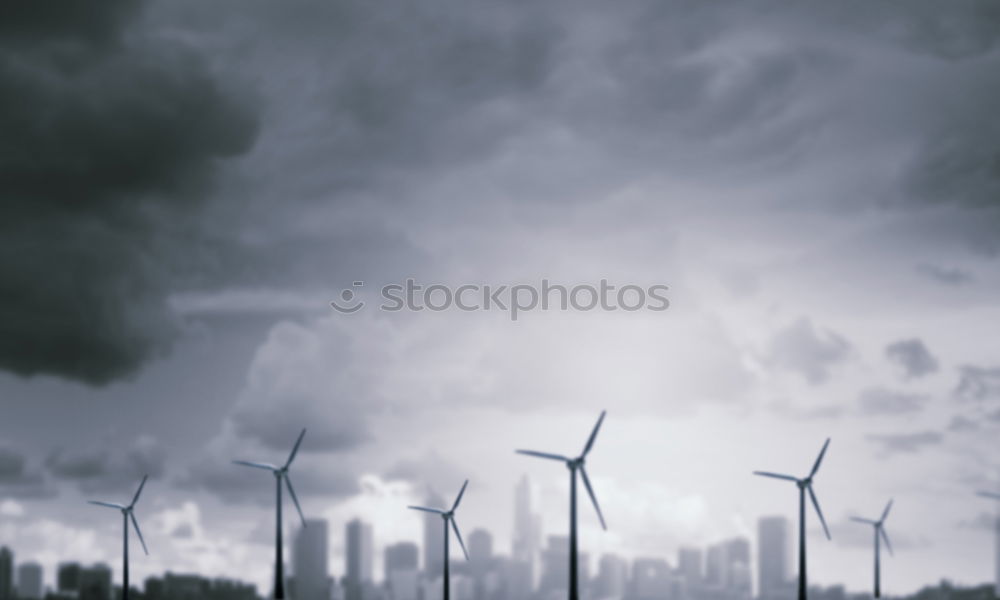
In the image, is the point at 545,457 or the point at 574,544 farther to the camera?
the point at 545,457

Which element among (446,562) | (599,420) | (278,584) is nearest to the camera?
(599,420)

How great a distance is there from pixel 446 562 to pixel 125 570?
55.9m

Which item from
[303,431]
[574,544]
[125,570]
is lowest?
[125,570]

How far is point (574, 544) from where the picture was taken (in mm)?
117125

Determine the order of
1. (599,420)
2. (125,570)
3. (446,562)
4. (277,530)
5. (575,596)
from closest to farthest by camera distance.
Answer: (575,596) < (599,420) < (277,530) < (446,562) < (125,570)

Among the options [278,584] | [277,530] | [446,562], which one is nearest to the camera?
[278,584]

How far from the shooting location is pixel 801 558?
15225cm

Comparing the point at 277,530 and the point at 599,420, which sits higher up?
the point at 599,420

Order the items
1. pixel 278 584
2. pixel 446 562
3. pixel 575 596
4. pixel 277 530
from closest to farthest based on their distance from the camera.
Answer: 1. pixel 575 596
2. pixel 278 584
3. pixel 277 530
4. pixel 446 562

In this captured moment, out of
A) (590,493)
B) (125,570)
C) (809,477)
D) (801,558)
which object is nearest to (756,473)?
(809,477)

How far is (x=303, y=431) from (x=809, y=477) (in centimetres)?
7941

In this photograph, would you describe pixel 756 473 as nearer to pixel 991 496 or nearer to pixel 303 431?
pixel 991 496

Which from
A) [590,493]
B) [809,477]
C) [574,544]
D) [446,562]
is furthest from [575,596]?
[809,477]

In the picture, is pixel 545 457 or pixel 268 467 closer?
pixel 545 457
